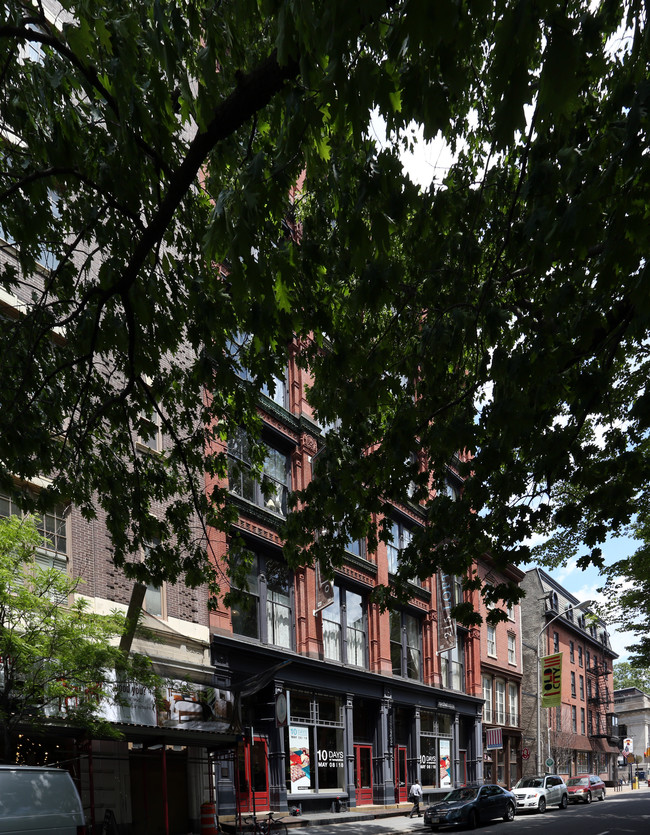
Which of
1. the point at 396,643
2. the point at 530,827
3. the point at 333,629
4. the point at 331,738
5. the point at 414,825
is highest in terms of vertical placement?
the point at 333,629

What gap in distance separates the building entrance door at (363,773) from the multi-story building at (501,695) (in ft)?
46.5

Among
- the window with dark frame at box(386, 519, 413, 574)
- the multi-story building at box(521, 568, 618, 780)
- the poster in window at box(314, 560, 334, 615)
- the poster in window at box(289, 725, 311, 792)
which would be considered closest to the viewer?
the poster in window at box(289, 725, 311, 792)

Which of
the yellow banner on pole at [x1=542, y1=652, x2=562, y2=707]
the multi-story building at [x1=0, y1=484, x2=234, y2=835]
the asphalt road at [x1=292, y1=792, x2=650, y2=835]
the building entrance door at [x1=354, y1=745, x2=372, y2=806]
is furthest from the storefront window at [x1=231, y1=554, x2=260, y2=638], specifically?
the yellow banner on pole at [x1=542, y1=652, x2=562, y2=707]

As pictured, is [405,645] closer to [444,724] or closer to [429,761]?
[429,761]

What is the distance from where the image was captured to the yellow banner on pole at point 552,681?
40834 millimetres

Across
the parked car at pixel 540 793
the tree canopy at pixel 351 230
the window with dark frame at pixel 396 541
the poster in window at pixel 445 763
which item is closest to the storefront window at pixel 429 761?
the poster in window at pixel 445 763

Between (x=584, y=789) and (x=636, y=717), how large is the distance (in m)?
62.8

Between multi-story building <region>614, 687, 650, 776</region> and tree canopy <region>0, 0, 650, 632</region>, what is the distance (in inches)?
3826

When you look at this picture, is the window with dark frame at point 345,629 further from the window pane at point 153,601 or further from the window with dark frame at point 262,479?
the window pane at point 153,601

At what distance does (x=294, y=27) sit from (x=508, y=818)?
29.2 meters

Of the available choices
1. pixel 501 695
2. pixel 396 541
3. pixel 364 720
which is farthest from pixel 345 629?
pixel 501 695

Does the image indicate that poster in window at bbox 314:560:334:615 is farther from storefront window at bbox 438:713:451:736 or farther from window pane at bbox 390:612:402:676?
storefront window at bbox 438:713:451:736

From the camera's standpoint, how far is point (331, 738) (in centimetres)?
2644

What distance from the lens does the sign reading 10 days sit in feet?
83.5
